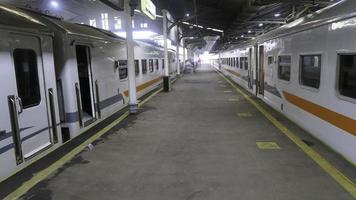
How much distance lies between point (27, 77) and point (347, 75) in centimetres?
513

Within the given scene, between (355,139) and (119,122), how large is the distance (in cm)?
584

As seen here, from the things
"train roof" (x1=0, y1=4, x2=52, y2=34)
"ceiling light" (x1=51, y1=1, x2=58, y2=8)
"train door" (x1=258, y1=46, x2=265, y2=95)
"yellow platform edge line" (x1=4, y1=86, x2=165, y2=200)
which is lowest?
"yellow platform edge line" (x1=4, y1=86, x2=165, y2=200)

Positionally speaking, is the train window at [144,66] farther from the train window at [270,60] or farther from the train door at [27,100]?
the train door at [27,100]

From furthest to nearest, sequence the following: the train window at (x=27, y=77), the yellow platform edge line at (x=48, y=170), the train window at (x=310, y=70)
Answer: the train window at (x=310, y=70), the train window at (x=27, y=77), the yellow platform edge line at (x=48, y=170)

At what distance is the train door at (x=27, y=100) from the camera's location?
4609mm

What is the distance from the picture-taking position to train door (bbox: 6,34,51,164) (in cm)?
461

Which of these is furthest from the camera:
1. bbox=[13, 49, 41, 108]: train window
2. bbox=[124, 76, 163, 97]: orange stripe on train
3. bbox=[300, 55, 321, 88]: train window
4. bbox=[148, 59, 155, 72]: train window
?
bbox=[148, 59, 155, 72]: train window

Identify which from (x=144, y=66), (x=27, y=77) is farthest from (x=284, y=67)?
(x=144, y=66)

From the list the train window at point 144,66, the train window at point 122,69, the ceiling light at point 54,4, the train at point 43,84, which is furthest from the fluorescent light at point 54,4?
the train at point 43,84

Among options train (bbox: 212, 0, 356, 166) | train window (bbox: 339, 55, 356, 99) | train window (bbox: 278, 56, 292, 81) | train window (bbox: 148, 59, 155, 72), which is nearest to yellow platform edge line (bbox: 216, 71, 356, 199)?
train (bbox: 212, 0, 356, 166)

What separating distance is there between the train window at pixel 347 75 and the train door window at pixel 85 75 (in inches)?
210

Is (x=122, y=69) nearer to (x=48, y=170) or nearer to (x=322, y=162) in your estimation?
(x=48, y=170)

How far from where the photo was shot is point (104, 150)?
6195mm

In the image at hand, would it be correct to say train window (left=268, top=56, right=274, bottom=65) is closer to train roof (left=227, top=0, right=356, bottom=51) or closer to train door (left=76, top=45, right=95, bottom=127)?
train roof (left=227, top=0, right=356, bottom=51)
